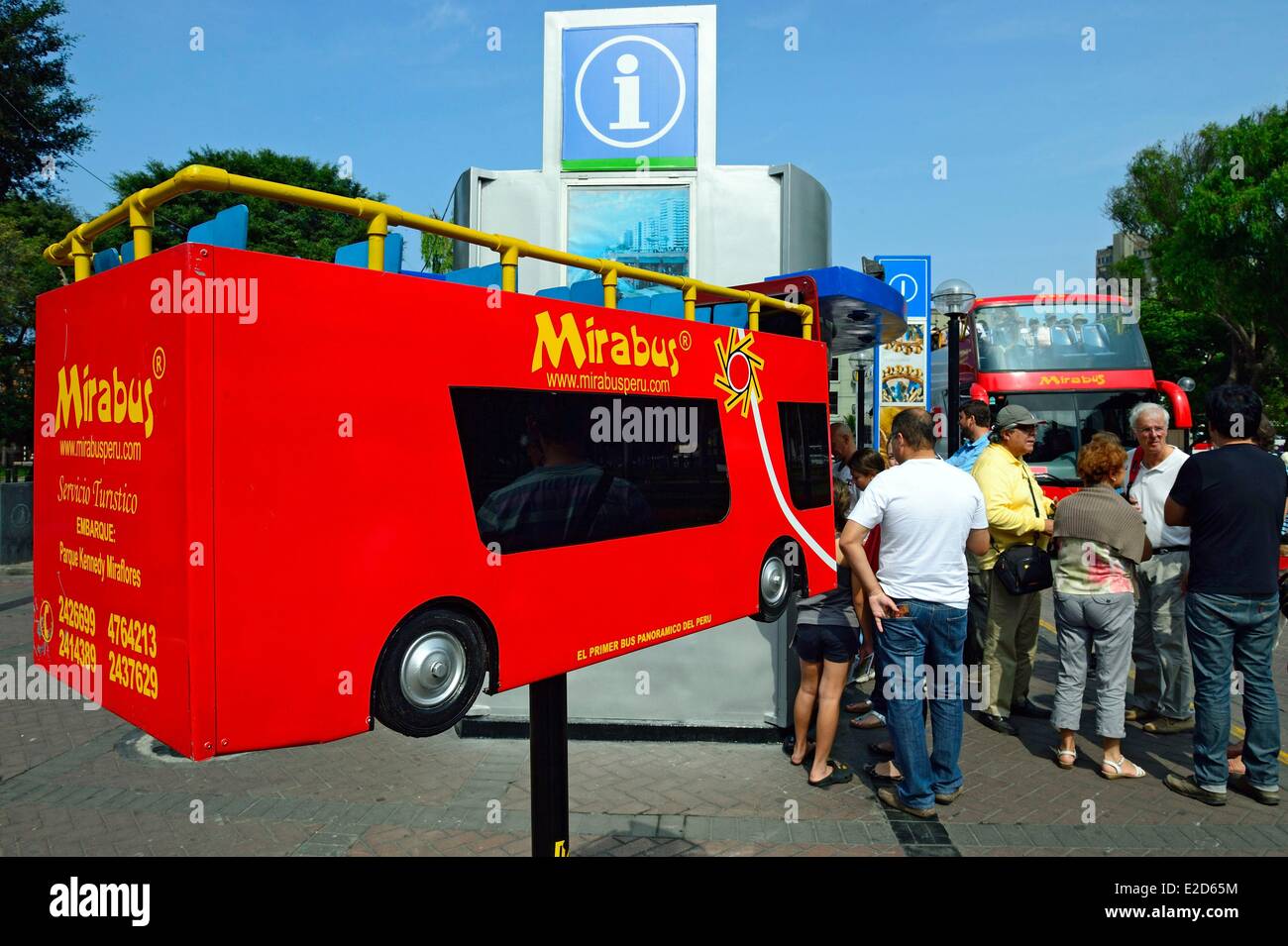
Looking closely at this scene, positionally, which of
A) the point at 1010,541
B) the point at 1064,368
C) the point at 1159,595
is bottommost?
the point at 1159,595

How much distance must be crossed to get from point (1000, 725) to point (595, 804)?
311 cm

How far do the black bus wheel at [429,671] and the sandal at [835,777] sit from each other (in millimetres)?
4426

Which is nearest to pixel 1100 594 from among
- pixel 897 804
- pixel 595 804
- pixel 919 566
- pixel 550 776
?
pixel 919 566

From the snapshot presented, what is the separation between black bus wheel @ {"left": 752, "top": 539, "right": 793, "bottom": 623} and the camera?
2092 millimetres

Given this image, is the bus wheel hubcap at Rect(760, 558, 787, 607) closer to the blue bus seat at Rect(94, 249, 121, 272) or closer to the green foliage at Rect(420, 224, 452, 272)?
the green foliage at Rect(420, 224, 452, 272)

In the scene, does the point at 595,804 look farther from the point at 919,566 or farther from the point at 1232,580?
the point at 1232,580

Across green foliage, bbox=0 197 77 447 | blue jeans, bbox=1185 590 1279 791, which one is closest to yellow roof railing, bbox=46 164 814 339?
blue jeans, bbox=1185 590 1279 791

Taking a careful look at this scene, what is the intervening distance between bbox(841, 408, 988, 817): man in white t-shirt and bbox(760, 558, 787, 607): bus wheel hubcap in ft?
7.51

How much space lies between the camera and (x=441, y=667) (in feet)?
4.86

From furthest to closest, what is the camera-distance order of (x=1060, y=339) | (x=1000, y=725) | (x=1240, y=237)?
1. (x=1240, y=237)
2. (x=1060, y=339)
3. (x=1000, y=725)

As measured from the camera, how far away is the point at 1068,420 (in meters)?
16.1
